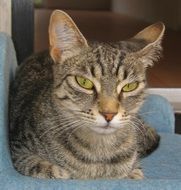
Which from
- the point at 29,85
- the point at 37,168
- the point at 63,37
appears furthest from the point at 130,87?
the point at 29,85

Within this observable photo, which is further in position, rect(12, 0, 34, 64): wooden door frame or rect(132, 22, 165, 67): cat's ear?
rect(12, 0, 34, 64): wooden door frame

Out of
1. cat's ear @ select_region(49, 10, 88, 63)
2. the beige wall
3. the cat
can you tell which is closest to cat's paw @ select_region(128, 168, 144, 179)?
the cat

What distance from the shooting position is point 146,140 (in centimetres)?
173

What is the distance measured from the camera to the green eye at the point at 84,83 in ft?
4.43

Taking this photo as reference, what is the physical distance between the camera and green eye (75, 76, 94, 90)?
4.43 ft

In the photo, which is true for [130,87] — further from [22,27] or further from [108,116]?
[22,27]

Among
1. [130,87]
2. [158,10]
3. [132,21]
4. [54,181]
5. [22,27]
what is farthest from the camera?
[132,21]

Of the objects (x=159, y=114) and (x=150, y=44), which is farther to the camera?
(x=159, y=114)

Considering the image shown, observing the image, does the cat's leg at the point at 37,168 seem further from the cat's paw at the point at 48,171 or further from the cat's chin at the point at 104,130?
the cat's chin at the point at 104,130

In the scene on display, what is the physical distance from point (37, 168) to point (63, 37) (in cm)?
36

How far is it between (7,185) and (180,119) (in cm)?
176

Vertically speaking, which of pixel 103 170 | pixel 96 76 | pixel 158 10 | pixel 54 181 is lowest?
pixel 158 10

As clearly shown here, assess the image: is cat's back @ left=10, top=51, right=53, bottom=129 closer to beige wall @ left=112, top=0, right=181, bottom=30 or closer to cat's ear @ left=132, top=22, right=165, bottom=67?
cat's ear @ left=132, top=22, right=165, bottom=67

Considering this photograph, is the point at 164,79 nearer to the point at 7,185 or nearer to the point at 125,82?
the point at 125,82
